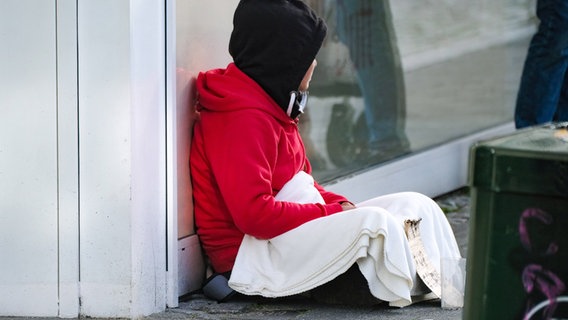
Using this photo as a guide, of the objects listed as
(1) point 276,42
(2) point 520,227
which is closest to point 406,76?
(1) point 276,42

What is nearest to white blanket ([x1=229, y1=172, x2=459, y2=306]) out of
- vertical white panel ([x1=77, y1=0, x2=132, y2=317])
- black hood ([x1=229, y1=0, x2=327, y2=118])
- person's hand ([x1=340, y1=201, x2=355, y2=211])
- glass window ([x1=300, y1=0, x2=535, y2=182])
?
person's hand ([x1=340, y1=201, x2=355, y2=211])

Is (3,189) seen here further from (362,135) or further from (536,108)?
(536,108)

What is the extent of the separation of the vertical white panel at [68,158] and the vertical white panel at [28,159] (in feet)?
0.07

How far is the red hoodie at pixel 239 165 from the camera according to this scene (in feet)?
13.6

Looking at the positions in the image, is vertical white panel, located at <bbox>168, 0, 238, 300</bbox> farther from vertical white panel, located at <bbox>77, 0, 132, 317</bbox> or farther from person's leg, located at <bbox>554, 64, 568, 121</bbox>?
person's leg, located at <bbox>554, 64, 568, 121</bbox>

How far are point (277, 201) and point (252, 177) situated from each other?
0.15m

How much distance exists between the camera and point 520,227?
2.66 metres

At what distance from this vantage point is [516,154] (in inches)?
104

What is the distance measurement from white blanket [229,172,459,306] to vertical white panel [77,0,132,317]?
468 millimetres

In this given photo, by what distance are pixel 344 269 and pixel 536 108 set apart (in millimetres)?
2819

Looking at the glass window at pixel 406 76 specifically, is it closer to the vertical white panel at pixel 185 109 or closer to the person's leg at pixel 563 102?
the person's leg at pixel 563 102

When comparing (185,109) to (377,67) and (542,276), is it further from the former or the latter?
(377,67)

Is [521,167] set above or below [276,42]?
below

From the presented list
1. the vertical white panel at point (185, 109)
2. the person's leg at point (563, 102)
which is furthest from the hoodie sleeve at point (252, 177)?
the person's leg at point (563, 102)
